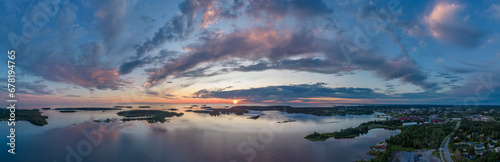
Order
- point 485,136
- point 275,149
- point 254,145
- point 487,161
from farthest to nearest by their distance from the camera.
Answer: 1. point 485,136
2. point 254,145
3. point 275,149
4. point 487,161

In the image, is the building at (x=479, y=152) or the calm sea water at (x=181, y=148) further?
the calm sea water at (x=181, y=148)

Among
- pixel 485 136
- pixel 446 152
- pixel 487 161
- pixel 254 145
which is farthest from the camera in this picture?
pixel 485 136

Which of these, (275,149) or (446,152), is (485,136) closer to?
(446,152)

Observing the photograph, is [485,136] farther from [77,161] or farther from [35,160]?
[35,160]

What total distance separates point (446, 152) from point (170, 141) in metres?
33.5

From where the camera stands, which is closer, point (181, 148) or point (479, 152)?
point (479, 152)

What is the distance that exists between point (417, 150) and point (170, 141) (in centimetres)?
3078

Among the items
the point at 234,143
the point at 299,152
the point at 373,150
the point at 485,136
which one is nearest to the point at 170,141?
the point at 234,143

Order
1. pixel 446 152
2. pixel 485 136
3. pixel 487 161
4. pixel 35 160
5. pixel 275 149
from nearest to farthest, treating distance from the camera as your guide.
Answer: pixel 487 161 → pixel 35 160 → pixel 446 152 → pixel 275 149 → pixel 485 136

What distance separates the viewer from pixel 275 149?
28.1 metres

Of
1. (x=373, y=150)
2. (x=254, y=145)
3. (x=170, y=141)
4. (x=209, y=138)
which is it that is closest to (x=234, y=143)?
→ (x=254, y=145)

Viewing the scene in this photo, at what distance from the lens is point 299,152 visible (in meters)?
26.8

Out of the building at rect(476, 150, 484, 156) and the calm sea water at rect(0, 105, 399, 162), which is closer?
the building at rect(476, 150, 484, 156)

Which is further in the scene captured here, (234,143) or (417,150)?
(234,143)
